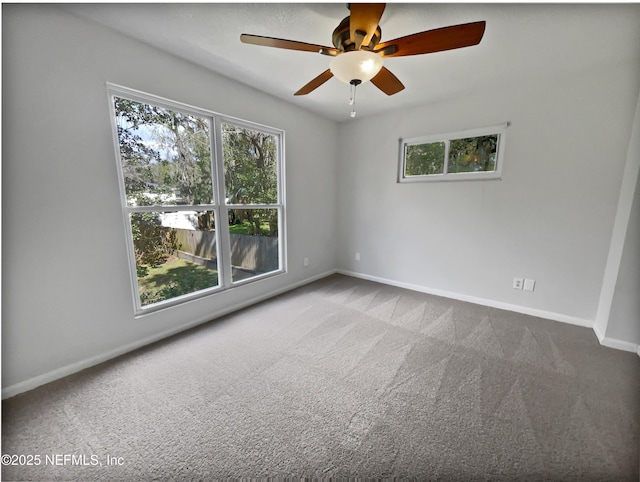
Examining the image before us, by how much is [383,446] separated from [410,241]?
2.55 metres

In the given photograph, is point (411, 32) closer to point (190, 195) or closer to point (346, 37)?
point (346, 37)

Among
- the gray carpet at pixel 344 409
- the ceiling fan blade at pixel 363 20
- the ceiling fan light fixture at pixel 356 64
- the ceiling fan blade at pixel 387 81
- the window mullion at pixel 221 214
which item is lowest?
the gray carpet at pixel 344 409

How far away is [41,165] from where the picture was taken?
1.53 metres

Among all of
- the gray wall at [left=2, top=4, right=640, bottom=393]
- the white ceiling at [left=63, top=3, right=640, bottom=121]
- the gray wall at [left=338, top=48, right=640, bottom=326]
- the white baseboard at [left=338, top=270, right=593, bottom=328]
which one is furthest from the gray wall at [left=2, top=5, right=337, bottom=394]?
the white baseboard at [left=338, top=270, right=593, bottom=328]

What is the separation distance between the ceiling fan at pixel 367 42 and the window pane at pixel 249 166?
135 centimetres

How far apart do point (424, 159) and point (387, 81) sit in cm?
164

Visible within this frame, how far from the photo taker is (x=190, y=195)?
2.33 m

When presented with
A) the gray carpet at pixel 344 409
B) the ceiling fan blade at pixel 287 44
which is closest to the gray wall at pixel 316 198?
the gray carpet at pixel 344 409

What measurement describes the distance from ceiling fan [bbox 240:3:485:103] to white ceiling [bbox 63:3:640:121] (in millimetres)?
262

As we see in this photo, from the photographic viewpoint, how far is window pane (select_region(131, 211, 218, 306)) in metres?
2.09

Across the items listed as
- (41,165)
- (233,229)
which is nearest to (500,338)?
(233,229)

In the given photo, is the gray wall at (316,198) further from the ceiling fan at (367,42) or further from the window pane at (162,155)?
the ceiling fan at (367,42)

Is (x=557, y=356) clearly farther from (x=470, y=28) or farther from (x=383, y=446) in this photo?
(x=470, y=28)

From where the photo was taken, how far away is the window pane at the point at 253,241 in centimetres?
276
